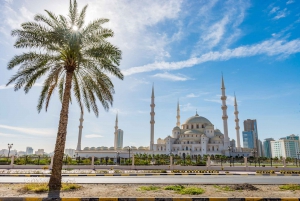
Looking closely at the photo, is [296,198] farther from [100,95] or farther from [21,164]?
[21,164]

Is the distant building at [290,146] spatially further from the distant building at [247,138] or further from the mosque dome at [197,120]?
the mosque dome at [197,120]

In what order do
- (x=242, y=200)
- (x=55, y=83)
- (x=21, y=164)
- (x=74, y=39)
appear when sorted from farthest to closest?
(x=21, y=164) → (x=55, y=83) → (x=74, y=39) → (x=242, y=200)

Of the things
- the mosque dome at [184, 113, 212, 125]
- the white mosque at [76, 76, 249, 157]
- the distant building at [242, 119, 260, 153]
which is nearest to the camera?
the white mosque at [76, 76, 249, 157]

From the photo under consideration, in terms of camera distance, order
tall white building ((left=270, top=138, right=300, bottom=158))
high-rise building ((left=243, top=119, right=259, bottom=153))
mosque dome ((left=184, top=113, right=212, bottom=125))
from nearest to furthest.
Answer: mosque dome ((left=184, top=113, right=212, bottom=125))
tall white building ((left=270, top=138, right=300, bottom=158))
high-rise building ((left=243, top=119, right=259, bottom=153))

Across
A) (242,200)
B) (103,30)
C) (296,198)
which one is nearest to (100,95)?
(103,30)

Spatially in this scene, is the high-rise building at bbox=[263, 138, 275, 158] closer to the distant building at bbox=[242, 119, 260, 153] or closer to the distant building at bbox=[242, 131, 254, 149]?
the distant building at bbox=[242, 119, 260, 153]

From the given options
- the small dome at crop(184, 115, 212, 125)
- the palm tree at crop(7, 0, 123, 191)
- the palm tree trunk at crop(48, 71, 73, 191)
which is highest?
the small dome at crop(184, 115, 212, 125)

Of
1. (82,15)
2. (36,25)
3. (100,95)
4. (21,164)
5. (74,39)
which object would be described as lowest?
(21,164)

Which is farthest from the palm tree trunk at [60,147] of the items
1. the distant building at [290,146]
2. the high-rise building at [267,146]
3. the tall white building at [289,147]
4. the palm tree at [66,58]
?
the high-rise building at [267,146]

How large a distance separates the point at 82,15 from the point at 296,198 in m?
12.9

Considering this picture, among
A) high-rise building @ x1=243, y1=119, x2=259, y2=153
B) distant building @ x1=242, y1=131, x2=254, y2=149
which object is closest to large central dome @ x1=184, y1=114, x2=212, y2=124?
high-rise building @ x1=243, y1=119, x2=259, y2=153

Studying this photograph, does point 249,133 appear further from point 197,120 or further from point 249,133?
point 197,120

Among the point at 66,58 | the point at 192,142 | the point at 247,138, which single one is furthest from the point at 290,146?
the point at 66,58

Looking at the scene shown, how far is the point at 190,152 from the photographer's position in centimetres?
6278
